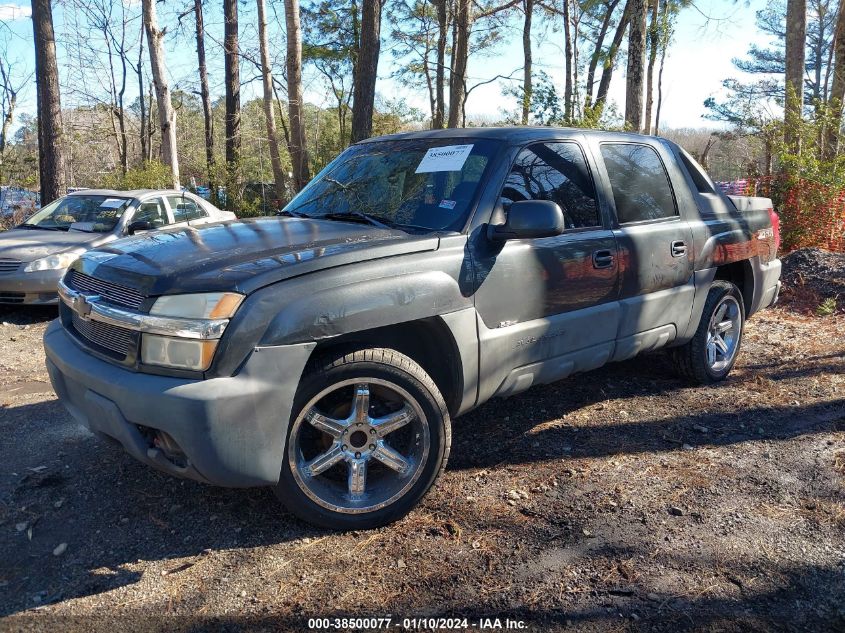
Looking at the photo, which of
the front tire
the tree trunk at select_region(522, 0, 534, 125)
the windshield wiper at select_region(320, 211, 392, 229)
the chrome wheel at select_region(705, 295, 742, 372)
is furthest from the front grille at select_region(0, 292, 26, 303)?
the tree trunk at select_region(522, 0, 534, 125)

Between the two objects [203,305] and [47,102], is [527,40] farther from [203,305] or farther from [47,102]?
[203,305]

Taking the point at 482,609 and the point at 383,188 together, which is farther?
the point at 383,188

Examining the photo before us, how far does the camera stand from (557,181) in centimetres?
396

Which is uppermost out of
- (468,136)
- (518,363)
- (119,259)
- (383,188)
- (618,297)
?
(468,136)

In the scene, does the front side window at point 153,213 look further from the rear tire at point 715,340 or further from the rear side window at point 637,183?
the rear tire at point 715,340

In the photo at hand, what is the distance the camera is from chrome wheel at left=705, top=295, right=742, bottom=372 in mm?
5156

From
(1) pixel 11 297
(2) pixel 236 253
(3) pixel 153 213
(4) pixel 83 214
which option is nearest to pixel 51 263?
(1) pixel 11 297

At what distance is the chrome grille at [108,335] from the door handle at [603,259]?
2.54m

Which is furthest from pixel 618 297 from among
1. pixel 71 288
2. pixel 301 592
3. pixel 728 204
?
pixel 71 288

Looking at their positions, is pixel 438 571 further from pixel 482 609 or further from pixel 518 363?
pixel 518 363

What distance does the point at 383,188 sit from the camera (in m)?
3.95

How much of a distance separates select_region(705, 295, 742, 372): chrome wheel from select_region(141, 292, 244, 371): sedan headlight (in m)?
3.81

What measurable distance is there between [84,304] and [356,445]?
4.71ft

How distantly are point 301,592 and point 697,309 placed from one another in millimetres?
3453
